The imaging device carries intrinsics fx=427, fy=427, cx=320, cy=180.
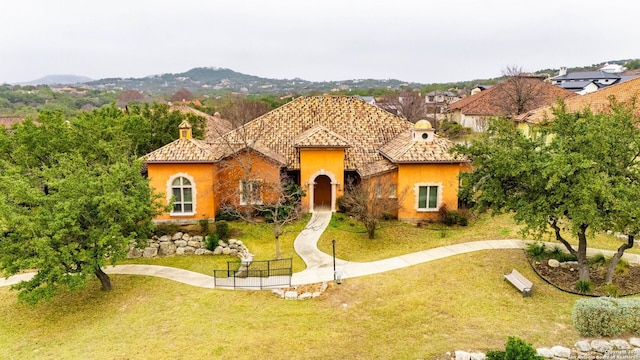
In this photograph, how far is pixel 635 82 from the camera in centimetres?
2925

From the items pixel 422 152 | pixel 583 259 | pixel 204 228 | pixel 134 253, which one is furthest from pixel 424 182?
pixel 134 253

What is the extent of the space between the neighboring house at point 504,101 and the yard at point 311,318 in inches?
1181

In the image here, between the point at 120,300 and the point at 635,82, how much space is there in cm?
3437

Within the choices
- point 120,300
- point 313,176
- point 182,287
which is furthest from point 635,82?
point 120,300

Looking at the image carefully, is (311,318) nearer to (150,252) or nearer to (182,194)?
(150,252)

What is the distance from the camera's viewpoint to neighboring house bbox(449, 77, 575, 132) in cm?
4800

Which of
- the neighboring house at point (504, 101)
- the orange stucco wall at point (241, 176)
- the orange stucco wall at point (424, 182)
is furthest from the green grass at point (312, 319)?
the neighboring house at point (504, 101)

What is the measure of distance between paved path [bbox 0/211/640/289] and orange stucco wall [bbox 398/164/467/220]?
5.11 metres

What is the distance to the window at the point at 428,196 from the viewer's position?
2667 centimetres

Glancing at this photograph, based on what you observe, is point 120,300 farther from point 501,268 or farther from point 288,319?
Result: point 501,268

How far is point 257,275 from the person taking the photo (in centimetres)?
1991

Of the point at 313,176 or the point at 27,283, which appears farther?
the point at 313,176

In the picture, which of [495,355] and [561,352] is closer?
[495,355]

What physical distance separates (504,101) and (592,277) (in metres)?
37.2
